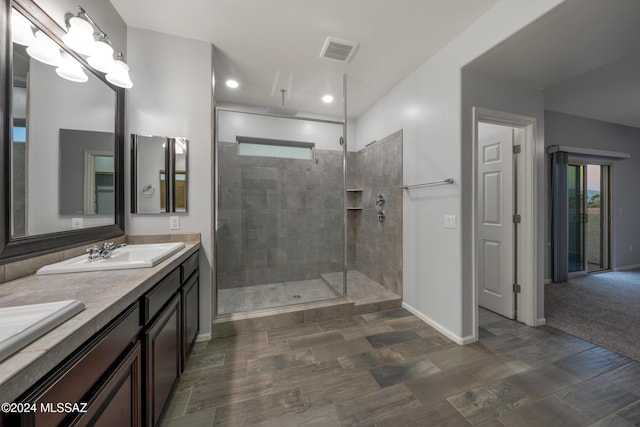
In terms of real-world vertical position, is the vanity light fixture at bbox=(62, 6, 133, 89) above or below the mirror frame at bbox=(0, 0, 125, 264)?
above

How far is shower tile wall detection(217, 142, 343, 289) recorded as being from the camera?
2.97m

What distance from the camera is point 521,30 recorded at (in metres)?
1.53

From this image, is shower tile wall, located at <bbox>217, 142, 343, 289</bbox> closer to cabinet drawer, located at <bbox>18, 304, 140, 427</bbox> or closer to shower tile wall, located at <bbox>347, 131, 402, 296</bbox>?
shower tile wall, located at <bbox>347, 131, 402, 296</bbox>

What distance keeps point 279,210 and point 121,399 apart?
7.93 feet

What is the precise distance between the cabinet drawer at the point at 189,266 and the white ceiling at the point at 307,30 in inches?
74.4

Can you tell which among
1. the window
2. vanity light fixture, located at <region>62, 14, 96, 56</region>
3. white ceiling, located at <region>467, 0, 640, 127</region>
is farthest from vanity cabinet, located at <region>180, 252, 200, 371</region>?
white ceiling, located at <region>467, 0, 640, 127</region>

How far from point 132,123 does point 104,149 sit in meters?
0.37

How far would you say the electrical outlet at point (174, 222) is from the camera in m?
1.98

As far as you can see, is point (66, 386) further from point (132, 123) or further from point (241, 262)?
point (241, 262)

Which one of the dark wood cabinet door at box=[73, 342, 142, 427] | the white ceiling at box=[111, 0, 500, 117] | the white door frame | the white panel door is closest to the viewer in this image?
the dark wood cabinet door at box=[73, 342, 142, 427]

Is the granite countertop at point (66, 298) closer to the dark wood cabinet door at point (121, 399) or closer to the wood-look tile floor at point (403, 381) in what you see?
the dark wood cabinet door at point (121, 399)

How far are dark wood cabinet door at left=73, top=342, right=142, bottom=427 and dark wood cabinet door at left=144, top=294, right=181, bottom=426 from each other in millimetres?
58

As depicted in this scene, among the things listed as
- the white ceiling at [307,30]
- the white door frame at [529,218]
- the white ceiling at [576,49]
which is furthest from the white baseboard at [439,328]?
the white ceiling at [307,30]

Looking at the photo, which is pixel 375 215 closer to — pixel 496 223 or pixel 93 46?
pixel 496 223
